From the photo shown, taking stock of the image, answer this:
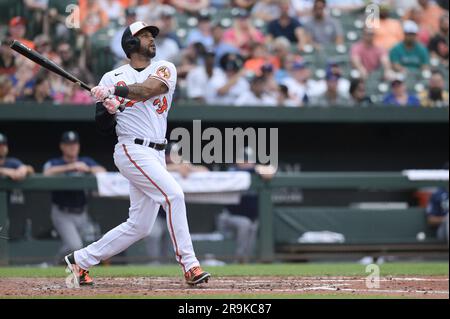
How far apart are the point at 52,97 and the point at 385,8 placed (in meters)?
5.82

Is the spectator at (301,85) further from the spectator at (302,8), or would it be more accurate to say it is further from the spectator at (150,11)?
the spectator at (150,11)

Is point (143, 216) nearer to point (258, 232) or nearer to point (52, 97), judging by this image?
point (258, 232)

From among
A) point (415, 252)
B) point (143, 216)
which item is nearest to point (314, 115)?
point (415, 252)

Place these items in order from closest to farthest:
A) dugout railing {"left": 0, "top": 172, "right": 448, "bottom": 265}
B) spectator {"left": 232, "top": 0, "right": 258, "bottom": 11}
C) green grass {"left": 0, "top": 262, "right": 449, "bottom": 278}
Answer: green grass {"left": 0, "top": 262, "right": 449, "bottom": 278} → dugout railing {"left": 0, "top": 172, "right": 448, "bottom": 265} → spectator {"left": 232, "top": 0, "right": 258, "bottom": 11}

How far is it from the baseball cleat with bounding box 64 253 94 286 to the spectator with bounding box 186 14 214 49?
6.75 metres

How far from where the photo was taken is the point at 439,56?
1426 cm

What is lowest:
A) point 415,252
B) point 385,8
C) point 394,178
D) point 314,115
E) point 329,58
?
point 415,252

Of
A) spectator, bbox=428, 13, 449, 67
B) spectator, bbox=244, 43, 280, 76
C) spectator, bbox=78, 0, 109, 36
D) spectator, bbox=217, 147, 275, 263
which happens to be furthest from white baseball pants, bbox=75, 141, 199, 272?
spectator, bbox=428, 13, 449, 67

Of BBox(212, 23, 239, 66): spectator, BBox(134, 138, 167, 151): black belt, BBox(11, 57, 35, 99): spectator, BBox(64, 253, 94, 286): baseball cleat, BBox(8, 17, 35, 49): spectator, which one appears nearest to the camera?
BBox(134, 138, 167, 151): black belt

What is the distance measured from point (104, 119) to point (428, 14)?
9562mm

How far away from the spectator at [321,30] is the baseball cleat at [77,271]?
778 centimetres

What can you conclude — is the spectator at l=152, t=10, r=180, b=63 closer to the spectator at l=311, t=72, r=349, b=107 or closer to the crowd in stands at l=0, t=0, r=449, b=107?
the crowd in stands at l=0, t=0, r=449, b=107

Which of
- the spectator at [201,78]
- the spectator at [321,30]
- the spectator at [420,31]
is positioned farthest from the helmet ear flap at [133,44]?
the spectator at [420,31]

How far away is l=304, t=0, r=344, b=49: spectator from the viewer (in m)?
14.0
